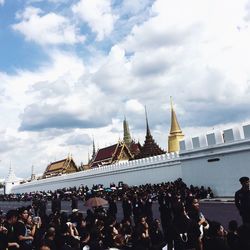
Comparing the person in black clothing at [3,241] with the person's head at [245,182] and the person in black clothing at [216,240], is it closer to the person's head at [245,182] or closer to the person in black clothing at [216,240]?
the person in black clothing at [216,240]

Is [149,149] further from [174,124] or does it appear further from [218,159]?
[218,159]

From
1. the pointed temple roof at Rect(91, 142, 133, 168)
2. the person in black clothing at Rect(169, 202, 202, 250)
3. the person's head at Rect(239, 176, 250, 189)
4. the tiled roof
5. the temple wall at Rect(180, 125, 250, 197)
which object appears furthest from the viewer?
the tiled roof

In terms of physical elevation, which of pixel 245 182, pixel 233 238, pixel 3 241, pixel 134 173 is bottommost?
pixel 233 238

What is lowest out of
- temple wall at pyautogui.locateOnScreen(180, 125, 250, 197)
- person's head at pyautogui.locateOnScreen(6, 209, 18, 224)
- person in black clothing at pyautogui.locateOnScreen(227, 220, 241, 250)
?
person in black clothing at pyautogui.locateOnScreen(227, 220, 241, 250)

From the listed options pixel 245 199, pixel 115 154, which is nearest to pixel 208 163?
pixel 245 199

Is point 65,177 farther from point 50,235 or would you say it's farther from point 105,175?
point 50,235

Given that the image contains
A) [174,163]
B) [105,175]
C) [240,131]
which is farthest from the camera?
[105,175]

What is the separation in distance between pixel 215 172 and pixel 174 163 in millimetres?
6559

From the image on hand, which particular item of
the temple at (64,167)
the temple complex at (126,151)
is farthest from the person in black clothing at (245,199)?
the temple at (64,167)

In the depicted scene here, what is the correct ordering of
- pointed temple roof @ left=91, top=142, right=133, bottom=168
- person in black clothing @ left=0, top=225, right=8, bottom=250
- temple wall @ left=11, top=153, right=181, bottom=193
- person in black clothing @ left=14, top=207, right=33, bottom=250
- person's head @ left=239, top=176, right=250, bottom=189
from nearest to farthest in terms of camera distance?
person in black clothing @ left=0, top=225, right=8, bottom=250
person in black clothing @ left=14, top=207, right=33, bottom=250
person's head @ left=239, top=176, right=250, bottom=189
temple wall @ left=11, top=153, right=181, bottom=193
pointed temple roof @ left=91, top=142, right=133, bottom=168

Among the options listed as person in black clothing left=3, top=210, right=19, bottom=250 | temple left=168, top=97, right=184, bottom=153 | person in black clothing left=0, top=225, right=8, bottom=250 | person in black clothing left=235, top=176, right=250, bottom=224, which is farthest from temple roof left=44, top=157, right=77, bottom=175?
person in black clothing left=0, top=225, right=8, bottom=250

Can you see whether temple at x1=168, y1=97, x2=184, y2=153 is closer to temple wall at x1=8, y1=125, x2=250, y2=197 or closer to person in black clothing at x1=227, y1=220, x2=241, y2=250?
temple wall at x1=8, y1=125, x2=250, y2=197

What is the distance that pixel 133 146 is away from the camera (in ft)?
270

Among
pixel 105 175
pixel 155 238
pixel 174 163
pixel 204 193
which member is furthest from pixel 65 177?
pixel 155 238
